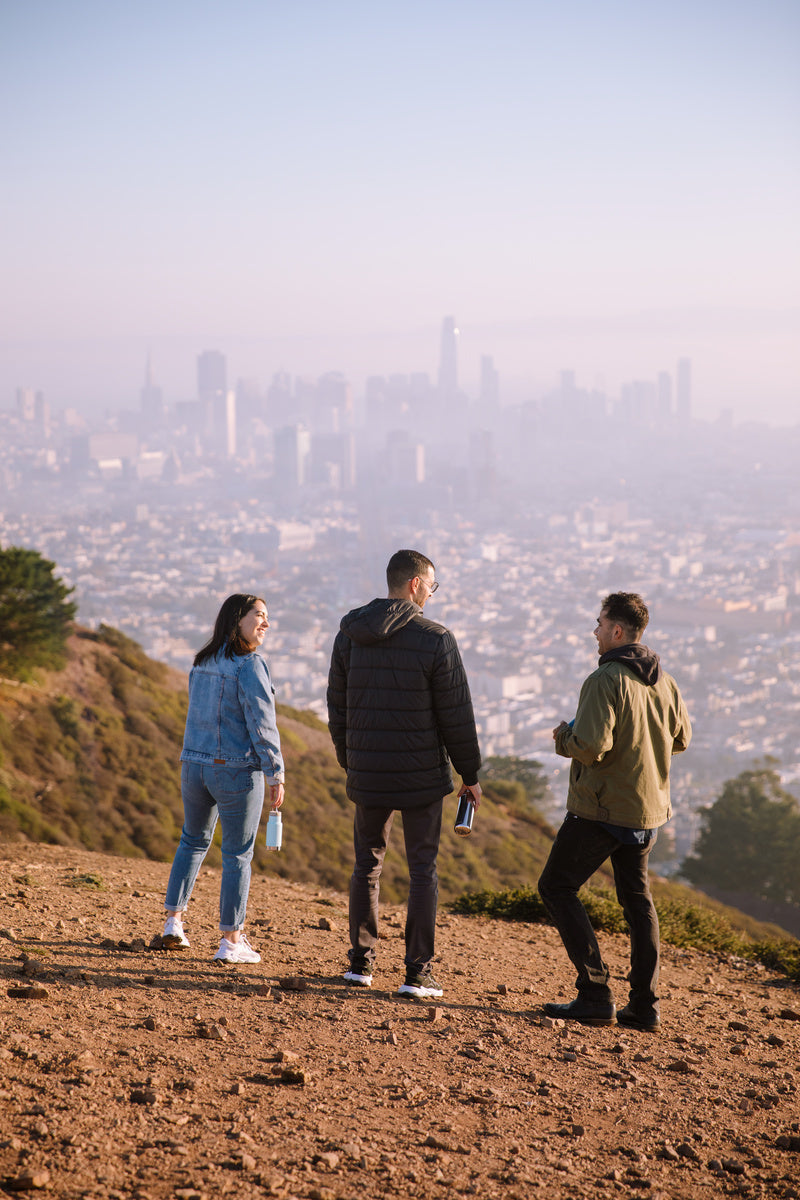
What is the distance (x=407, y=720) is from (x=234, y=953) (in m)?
1.55

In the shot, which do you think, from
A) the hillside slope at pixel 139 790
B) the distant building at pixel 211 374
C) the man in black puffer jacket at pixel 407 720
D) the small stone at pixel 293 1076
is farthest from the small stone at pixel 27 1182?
the distant building at pixel 211 374

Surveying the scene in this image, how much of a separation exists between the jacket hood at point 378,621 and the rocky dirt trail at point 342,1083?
1.60m

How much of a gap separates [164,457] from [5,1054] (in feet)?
535

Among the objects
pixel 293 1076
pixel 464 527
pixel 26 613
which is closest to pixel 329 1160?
pixel 293 1076

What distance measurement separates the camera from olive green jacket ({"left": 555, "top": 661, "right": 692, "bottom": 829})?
157 inches

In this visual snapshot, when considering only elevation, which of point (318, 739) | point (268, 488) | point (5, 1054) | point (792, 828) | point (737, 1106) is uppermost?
point (268, 488)

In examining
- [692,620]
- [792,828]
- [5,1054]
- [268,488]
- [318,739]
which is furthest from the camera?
[268,488]

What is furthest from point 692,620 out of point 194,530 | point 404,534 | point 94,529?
point 94,529

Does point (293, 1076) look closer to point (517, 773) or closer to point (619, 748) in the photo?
point (619, 748)

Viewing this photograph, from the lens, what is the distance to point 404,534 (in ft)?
417

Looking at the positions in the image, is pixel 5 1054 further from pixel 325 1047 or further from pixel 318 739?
pixel 318 739

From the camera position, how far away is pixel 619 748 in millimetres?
4066

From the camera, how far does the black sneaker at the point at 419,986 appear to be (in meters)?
4.39

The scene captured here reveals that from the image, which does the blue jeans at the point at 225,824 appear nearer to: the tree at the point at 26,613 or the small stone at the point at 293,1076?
the small stone at the point at 293,1076
